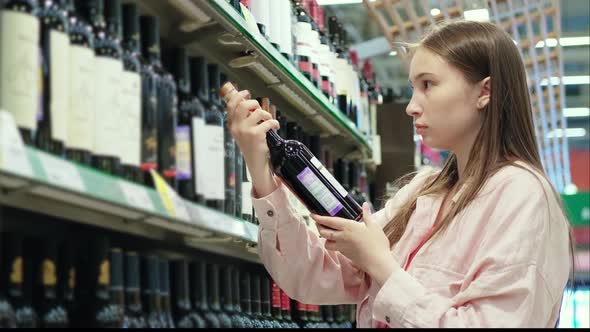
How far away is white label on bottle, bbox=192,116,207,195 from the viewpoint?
1925mm

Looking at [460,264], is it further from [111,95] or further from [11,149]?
[11,149]

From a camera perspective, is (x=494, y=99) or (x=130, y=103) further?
(x=494, y=99)

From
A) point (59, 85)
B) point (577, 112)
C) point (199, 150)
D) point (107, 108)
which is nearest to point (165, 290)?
point (199, 150)

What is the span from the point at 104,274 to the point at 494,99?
96 centimetres

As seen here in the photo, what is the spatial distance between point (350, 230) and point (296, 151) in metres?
0.25

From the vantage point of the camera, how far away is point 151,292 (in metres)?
1.78

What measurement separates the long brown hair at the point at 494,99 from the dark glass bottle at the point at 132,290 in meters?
0.69

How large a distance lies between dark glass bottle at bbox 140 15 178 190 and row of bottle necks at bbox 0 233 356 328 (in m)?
0.18

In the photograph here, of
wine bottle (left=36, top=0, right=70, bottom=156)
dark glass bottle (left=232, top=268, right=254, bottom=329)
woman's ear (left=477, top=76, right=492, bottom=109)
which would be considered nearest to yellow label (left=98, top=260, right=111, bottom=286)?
wine bottle (left=36, top=0, right=70, bottom=156)

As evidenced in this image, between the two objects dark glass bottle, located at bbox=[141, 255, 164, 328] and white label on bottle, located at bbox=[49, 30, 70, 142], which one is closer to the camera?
white label on bottle, located at bbox=[49, 30, 70, 142]

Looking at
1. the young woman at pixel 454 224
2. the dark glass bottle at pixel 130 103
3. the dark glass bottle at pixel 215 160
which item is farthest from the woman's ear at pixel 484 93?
the dark glass bottle at pixel 130 103

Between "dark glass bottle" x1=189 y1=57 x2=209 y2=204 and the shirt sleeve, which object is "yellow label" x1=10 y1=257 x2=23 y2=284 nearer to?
"dark glass bottle" x1=189 y1=57 x2=209 y2=204

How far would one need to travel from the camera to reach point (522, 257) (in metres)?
1.88

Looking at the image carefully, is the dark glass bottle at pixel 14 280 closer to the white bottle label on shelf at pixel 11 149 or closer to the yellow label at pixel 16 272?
the yellow label at pixel 16 272
